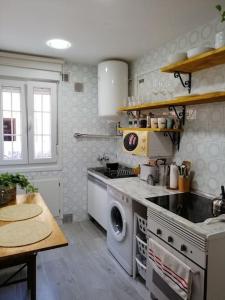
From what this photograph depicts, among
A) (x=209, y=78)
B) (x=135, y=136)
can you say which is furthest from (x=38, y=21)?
(x=209, y=78)

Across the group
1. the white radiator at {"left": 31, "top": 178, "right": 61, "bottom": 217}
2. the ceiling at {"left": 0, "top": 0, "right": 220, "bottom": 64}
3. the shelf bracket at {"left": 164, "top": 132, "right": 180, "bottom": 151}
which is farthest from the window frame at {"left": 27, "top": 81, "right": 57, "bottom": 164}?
the shelf bracket at {"left": 164, "top": 132, "right": 180, "bottom": 151}

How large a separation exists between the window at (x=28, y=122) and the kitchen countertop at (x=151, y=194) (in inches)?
32.8

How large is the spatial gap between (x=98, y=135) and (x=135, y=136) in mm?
1164

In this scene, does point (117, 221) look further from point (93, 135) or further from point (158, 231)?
point (93, 135)

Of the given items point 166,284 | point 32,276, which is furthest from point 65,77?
point 166,284

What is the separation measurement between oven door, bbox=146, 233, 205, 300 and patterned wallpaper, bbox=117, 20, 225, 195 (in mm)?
753

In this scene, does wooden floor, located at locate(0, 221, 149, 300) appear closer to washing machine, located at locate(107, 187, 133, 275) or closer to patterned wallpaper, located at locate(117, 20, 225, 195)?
washing machine, located at locate(107, 187, 133, 275)

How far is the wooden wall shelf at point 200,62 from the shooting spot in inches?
68.6

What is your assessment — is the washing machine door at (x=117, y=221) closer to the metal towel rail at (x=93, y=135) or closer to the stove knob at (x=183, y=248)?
Result: the stove knob at (x=183, y=248)

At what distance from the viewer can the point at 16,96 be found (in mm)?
3230

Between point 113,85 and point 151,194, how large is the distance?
1663mm

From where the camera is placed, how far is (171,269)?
5.37 feet

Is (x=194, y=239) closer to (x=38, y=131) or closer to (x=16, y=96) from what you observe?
(x=38, y=131)

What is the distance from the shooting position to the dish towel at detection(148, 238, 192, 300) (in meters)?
1.50
